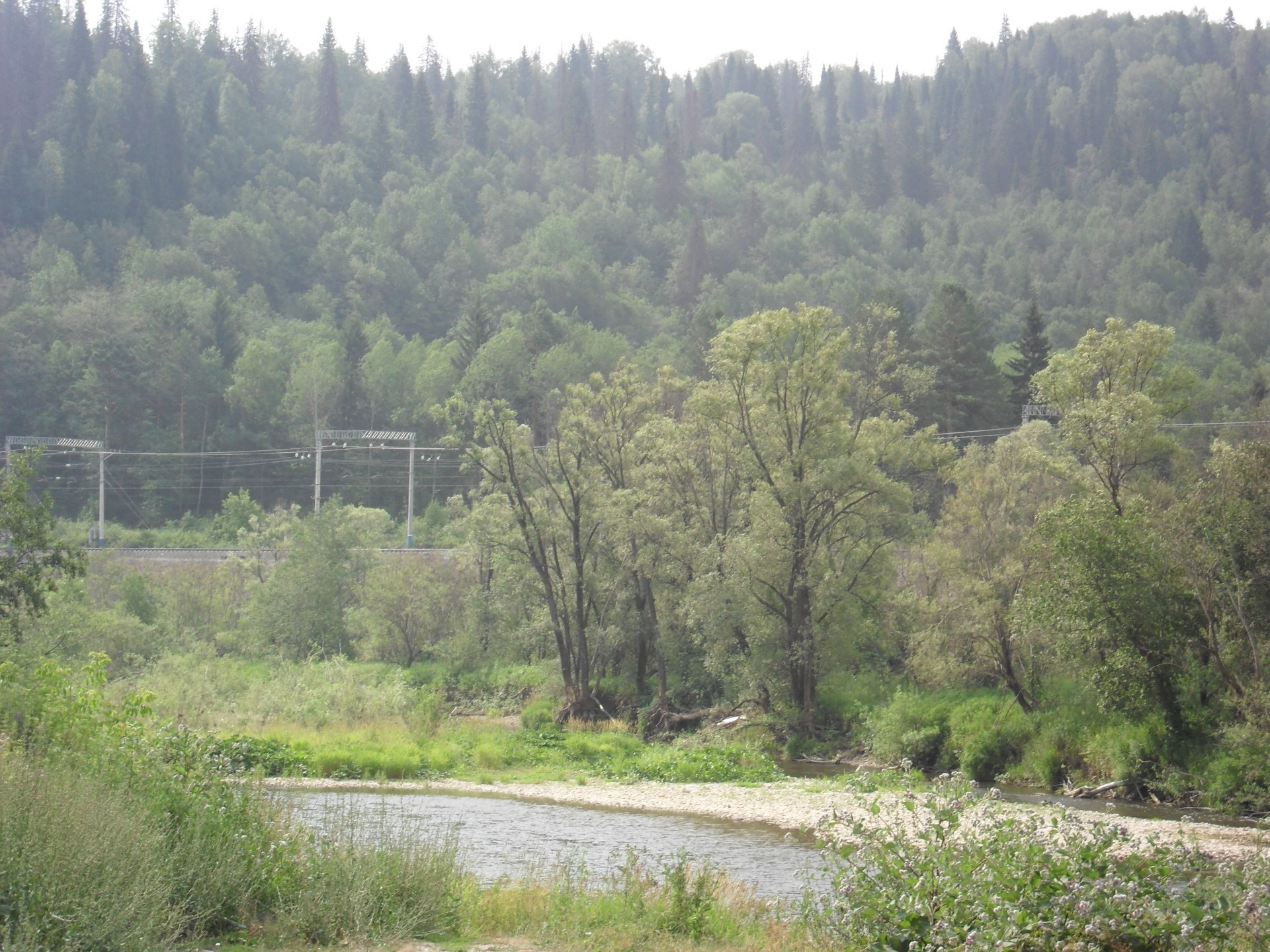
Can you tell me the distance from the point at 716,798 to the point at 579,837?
277 inches

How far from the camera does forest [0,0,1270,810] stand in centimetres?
3619

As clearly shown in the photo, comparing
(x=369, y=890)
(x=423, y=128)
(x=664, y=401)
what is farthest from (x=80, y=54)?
(x=369, y=890)

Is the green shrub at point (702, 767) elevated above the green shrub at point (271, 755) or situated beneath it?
situated beneath

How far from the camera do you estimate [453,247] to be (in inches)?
5989

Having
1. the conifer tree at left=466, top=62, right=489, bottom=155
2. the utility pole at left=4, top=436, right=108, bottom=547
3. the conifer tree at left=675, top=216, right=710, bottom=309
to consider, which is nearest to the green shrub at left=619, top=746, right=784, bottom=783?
the utility pole at left=4, top=436, right=108, bottom=547

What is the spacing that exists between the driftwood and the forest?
299mm

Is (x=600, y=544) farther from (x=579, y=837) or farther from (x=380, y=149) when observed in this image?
(x=380, y=149)

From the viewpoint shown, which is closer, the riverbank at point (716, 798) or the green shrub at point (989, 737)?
the riverbank at point (716, 798)

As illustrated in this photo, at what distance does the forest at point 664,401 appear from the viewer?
36.2 m

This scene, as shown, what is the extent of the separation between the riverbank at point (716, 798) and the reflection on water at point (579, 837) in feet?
2.52

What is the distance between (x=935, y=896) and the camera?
460 inches

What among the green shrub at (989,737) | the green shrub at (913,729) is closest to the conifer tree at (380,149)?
the green shrub at (913,729)

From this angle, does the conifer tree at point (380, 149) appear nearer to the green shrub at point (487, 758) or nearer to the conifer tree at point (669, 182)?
the conifer tree at point (669, 182)

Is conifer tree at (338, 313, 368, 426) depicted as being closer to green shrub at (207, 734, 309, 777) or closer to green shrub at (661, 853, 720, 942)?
green shrub at (207, 734, 309, 777)
